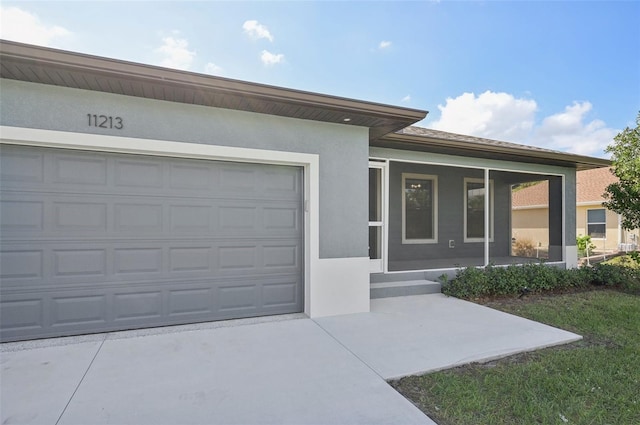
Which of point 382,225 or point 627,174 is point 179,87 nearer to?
point 382,225

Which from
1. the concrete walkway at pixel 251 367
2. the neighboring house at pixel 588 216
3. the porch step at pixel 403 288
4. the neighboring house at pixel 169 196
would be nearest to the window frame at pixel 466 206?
the porch step at pixel 403 288

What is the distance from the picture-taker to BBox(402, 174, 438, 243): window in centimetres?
966

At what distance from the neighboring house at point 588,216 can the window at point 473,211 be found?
5.71 m

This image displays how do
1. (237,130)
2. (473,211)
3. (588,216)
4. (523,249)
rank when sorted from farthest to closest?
(588,216)
(523,249)
(473,211)
(237,130)

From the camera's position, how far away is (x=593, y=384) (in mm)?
2979

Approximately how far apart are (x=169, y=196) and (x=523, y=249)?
44.7 ft

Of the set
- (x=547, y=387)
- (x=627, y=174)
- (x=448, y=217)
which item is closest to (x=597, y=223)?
(x=448, y=217)

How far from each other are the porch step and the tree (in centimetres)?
475

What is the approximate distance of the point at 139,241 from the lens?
14.0 ft

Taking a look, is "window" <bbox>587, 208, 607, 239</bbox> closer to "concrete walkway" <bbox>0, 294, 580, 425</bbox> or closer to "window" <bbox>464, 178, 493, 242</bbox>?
"window" <bbox>464, 178, 493, 242</bbox>

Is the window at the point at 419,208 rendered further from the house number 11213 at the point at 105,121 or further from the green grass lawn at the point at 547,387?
the house number 11213 at the point at 105,121

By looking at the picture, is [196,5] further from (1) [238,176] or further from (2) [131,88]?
(1) [238,176]

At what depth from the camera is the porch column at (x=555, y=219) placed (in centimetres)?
864

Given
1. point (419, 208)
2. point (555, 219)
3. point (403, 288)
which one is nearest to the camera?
point (403, 288)
